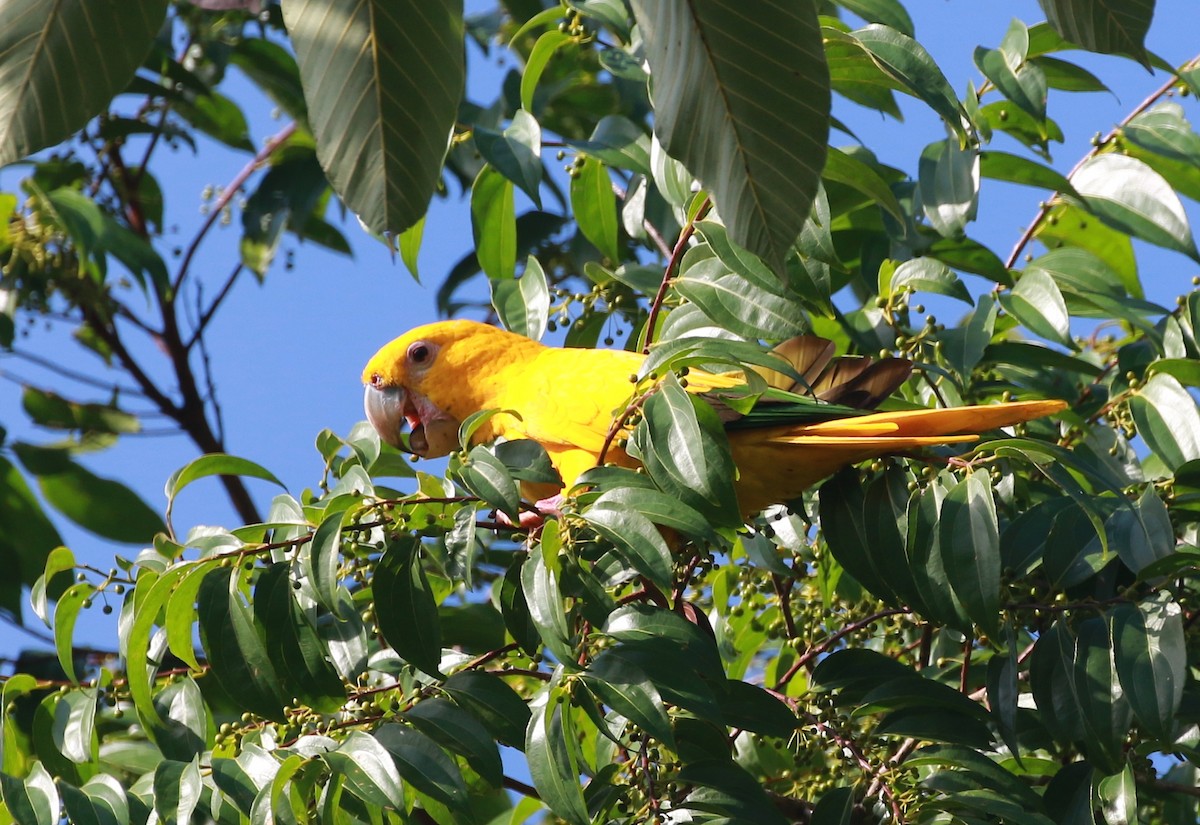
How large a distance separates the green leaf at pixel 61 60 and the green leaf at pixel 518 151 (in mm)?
1476

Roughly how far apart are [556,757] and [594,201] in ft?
4.08

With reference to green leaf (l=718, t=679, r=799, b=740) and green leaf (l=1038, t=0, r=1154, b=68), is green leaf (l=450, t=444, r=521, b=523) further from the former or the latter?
green leaf (l=1038, t=0, r=1154, b=68)

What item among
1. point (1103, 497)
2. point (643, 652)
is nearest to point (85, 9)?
point (643, 652)

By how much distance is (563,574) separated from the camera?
5.65 feet

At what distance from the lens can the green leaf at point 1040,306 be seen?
7.18 feet

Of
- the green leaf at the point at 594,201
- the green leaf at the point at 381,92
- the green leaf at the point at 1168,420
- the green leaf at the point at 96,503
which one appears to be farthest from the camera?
the green leaf at the point at 96,503

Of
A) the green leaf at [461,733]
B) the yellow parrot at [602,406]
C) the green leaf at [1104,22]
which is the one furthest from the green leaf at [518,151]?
the green leaf at [1104,22]

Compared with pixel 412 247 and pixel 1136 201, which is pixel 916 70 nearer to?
pixel 1136 201

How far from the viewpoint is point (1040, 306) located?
2.25 metres

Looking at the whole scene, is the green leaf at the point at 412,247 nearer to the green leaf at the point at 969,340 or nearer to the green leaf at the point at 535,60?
the green leaf at the point at 535,60

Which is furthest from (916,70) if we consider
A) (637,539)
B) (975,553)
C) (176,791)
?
(176,791)

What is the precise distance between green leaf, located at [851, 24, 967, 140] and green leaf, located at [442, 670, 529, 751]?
1.04 meters

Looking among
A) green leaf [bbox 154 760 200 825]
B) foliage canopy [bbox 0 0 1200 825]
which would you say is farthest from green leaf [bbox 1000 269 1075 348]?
green leaf [bbox 154 760 200 825]

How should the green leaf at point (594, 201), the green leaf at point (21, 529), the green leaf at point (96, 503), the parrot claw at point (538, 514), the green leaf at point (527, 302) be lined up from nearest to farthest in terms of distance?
the parrot claw at point (538, 514), the green leaf at point (527, 302), the green leaf at point (594, 201), the green leaf at point (21, 529), the green leaf at point (96, 503)
